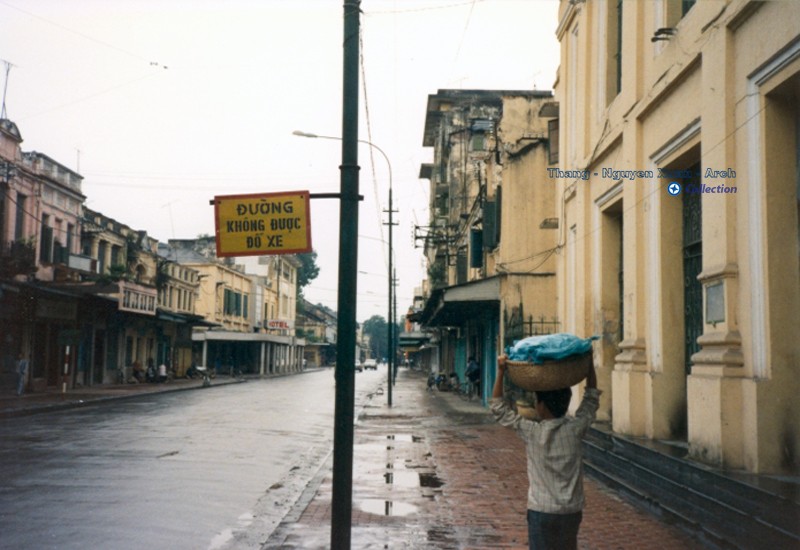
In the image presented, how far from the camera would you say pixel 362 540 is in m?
7.09

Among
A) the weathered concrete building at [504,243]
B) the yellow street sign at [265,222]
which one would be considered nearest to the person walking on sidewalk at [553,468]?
the yellow street sign at [265,222]

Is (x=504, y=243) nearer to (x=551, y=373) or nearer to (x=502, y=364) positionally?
(x=502, y=364)

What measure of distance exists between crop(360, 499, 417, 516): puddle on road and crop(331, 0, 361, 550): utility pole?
3164mm

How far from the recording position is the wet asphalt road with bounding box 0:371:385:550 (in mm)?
7352

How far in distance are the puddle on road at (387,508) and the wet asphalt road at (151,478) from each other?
3.03 feet

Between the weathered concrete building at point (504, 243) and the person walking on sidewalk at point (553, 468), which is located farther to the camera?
the weathered concrete building at point (504, 243)

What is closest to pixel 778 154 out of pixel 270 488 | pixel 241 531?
pixel 241 531

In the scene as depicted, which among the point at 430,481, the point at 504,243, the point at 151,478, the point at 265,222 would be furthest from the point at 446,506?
the point at 504,243

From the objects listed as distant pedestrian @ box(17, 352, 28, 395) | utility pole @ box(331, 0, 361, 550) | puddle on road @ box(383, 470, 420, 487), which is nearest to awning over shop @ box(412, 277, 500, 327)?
puddle on road @ box(383, 470, 420, 487)

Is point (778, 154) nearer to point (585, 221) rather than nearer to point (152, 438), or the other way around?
point (585, 221)

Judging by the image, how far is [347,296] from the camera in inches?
216

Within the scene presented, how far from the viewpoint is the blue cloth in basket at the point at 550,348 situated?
4215 millimetres

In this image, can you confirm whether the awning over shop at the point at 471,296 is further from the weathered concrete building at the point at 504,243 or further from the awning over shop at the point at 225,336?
the awning over shop at the point at 225,336

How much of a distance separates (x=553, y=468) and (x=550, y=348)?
649mm
